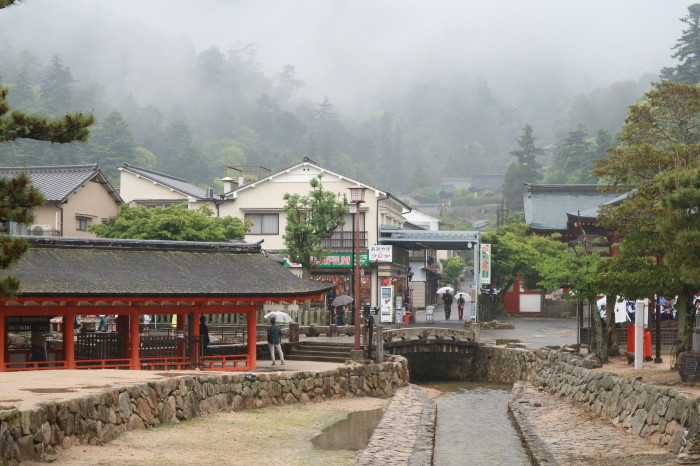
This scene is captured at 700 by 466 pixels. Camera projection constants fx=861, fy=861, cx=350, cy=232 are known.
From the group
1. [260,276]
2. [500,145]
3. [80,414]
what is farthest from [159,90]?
[80,414]

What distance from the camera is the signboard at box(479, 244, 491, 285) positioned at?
49.6m

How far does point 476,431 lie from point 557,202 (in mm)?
43035

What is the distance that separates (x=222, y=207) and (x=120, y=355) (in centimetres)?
2966

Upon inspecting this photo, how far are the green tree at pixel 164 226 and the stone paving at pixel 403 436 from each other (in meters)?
19.2

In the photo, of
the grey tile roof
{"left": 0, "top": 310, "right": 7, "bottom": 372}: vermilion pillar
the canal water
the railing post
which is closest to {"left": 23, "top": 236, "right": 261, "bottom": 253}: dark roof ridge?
{"left": 0, "top": 310, "right": 7, "bottom": 372}: vermilion pillar

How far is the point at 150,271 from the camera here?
85.9 feet

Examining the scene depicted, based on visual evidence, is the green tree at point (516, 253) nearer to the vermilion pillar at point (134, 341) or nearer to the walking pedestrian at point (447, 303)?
the walking pedestrian at point (447, 303)

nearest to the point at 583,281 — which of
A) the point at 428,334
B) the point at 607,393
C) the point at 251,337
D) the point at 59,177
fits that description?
the point at 607,393

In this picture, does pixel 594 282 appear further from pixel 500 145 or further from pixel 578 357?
pixel 500 145

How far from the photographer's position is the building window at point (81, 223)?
49888mm

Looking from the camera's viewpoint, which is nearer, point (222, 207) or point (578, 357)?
point (578, 357)

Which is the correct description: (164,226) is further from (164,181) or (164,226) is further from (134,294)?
(134,294)

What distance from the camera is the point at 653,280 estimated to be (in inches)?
930

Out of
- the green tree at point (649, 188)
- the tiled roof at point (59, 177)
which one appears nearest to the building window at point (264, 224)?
the tiled roof at point (59, 177)
